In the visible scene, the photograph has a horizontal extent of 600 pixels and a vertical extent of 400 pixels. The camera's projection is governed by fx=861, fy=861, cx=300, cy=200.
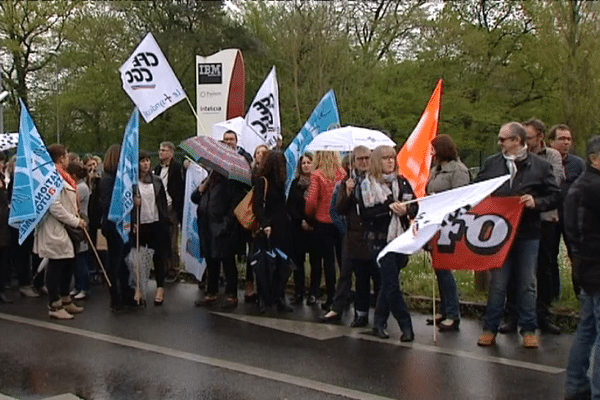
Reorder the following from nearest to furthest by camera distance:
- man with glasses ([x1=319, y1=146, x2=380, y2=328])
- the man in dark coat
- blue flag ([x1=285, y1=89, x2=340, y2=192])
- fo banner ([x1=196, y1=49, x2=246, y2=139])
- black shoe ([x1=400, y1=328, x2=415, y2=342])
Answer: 1. black shoe ([x1=400, y1=328, x2=415, y2=342])
2. man with glasses ([x1=319, y1=146, x2=380, y2=328])
3. blue flag ([x1=285, y1=89, x2=340, y2=192])
4. the man in dark coat
5. fo banner ([x1=196, y1=49, x2=246, y2=139])

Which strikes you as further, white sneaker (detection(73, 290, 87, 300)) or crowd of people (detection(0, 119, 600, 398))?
white sneaker (detection(73, 290, 87, 300))

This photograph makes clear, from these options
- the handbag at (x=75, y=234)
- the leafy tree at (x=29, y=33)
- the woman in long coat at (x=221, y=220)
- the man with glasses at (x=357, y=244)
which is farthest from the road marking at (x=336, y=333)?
the leafy tree at (x=29, y=33)

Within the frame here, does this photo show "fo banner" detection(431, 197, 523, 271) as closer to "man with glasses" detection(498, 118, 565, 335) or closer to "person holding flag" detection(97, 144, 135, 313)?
"man with glasses" detection(498, 118, 565, 335)

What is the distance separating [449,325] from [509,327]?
0.56 metres

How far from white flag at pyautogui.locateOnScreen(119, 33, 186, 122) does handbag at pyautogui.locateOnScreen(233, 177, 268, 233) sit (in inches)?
105

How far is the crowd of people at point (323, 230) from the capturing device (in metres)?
7.41

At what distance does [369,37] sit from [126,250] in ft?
90.5

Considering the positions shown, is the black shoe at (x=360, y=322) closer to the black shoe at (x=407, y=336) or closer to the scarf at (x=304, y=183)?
the black shoe at (x=407, y=336)

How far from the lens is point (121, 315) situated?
366 inches

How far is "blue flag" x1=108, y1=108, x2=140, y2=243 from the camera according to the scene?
932 centimetres

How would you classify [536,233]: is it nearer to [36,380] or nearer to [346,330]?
[346,330]

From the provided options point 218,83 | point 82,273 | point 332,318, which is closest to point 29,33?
point 218,83

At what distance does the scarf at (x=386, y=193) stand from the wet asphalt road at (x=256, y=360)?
3.38 feet

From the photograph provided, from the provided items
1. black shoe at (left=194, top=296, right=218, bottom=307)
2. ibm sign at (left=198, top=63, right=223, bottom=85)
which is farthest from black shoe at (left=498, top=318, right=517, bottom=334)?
ibm sign at (left=198, top=63, right=223, bottom=85)
